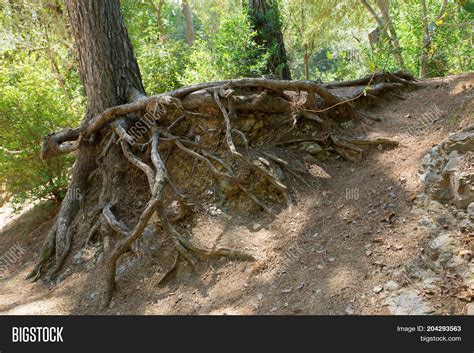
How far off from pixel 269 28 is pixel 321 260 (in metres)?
7.56

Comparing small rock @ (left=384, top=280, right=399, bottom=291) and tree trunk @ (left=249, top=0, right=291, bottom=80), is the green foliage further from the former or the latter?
small rock @ (left=384, top=280, right=399, bottom=291)

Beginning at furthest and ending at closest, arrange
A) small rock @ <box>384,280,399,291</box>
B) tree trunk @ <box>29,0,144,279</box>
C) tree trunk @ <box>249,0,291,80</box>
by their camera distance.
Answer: tree trunk @ <box>249,0,291,80</box> → tree trunk @ <box>29,0,144,279</box> → small rock @ <box>384,280,399,291</box>

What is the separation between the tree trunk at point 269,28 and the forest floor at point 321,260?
430 cm

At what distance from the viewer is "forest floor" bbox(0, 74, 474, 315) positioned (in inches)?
128

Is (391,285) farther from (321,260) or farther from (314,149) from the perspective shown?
(314,149)

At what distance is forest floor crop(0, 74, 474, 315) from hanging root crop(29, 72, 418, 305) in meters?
0.34

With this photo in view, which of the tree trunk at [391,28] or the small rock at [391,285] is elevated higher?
the tree trunk at [391,28]

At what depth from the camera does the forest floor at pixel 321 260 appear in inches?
128

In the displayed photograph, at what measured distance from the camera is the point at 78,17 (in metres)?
5.93

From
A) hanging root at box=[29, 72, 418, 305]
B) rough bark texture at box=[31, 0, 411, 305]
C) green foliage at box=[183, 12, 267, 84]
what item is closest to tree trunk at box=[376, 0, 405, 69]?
green foliage at box=[183, 12, 267, 84]

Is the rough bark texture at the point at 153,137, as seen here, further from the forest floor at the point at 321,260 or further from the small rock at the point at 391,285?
→ the small rock at the point at 391,285

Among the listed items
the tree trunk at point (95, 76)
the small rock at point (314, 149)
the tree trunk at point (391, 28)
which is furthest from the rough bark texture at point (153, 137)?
the tree trunk at point (391, 28)

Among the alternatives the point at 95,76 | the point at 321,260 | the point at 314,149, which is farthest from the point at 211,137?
the point at 321,260
